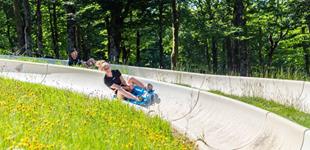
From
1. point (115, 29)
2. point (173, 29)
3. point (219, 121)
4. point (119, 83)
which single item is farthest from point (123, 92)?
point (115, 29)

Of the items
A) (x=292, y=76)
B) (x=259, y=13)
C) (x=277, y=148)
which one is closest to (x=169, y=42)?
(x=259, y=13)

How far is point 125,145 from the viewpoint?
5.91 metres

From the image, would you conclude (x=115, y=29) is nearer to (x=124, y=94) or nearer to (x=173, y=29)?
(x=173, y=29)

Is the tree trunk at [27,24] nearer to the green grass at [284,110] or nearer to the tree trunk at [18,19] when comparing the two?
the tree trunk at [18,19]

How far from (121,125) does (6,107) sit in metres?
1.84

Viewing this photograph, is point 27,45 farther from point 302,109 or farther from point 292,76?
point 302,109

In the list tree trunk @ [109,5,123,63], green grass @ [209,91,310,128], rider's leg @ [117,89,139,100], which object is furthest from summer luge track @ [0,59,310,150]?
tree trunk @ [109,5,123,63]

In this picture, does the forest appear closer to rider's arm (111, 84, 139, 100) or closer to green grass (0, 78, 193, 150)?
rider's arm (111, 84, 139, 100)

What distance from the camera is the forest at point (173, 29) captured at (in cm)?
2528

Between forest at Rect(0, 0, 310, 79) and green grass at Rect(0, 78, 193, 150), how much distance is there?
570cm

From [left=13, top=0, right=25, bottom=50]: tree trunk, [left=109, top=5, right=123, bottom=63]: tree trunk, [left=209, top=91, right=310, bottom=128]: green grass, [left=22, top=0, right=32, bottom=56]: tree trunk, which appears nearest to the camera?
[left=209, top=91, right=310, bottom=128]: green grass

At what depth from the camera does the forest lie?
82.9 ft

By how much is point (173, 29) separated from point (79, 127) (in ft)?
54.0

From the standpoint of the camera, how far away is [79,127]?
22.2ft
